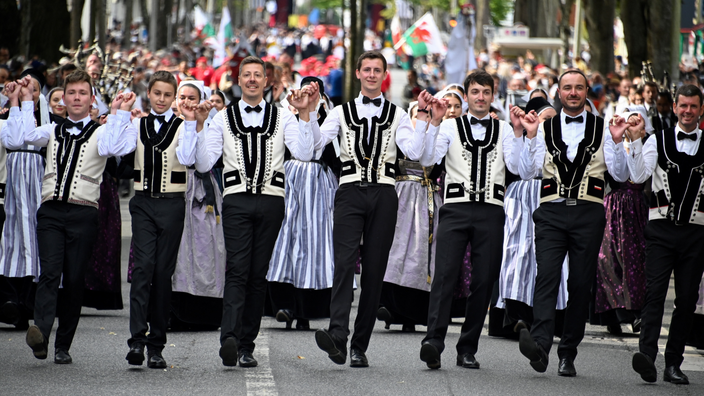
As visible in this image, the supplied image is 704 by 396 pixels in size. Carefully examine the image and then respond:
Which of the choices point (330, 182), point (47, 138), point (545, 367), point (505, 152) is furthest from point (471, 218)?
point (47, 138)

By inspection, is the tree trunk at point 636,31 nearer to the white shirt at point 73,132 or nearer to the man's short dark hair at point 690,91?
the man's short dark hair at point 690,91

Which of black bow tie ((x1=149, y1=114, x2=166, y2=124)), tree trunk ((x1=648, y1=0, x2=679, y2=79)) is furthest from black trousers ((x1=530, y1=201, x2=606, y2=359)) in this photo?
tree trunk ((x1=648, y1=0, x2=679, y2=79))

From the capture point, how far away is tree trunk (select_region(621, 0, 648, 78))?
21344 mm

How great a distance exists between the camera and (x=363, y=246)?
26.0 ft

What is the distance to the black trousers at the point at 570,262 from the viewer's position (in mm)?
7738

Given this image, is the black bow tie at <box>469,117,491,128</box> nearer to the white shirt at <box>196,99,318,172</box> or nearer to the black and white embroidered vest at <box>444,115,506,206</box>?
the black and white embroidered vest at <box>444,115,506,206</box>

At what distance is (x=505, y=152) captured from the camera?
8.00 m

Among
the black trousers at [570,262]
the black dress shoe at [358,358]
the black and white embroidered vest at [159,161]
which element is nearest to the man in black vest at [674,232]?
the black trousers at [570,262]

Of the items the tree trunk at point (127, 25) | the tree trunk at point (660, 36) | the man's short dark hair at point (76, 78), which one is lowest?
the man's short dark hair at point (76, 78)

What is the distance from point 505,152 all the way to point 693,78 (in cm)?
1121

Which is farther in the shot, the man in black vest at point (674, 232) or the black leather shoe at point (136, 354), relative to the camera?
the man in black vest at point (674, 232)

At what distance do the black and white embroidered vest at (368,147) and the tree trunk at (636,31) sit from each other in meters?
14.1

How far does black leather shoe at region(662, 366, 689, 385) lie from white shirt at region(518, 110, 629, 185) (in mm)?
1282

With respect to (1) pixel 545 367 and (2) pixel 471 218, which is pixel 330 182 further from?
(1) pixel 545 367
